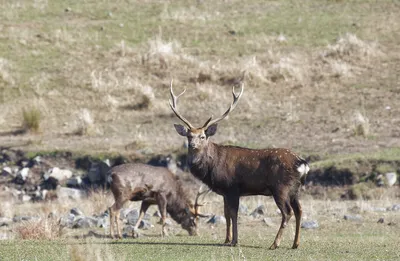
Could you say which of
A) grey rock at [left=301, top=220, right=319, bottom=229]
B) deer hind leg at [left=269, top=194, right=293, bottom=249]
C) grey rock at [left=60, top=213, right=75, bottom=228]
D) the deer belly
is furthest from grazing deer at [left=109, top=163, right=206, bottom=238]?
deer hind leg at [left=269, top=194, right=293, bottom=249]

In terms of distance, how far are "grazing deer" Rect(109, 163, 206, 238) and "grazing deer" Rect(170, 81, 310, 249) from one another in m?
3.31

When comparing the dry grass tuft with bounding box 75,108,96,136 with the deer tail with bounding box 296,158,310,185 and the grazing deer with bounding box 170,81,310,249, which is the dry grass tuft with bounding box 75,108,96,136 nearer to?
the grazing deer with bounding box 170,81,310,249

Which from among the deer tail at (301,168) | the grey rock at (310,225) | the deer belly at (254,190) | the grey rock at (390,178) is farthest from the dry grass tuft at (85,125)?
the deer tail at (301,168)

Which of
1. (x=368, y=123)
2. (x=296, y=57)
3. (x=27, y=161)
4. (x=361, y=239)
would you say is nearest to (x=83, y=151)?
(x=27, y=161)

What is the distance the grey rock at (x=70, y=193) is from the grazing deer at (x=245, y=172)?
12132 mm

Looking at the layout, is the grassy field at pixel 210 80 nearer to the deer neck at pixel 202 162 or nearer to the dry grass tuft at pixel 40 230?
the dry grass tuft at pixel 40 230

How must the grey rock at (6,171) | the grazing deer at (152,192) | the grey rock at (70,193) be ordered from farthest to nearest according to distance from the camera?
1. the grey rock at (6,171)
2. the grey rock at (70,193)
3. the grazing deer at (152,192)

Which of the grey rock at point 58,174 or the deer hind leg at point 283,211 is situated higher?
the deer hind leg at point 283,211

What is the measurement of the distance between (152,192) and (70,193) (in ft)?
28.9

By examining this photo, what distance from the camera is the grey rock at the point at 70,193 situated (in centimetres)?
2875

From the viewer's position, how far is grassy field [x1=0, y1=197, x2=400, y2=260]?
598 inches

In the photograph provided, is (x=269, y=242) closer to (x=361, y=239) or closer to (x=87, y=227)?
(x=361, y=239)

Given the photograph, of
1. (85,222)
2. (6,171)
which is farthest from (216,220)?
(6,171)

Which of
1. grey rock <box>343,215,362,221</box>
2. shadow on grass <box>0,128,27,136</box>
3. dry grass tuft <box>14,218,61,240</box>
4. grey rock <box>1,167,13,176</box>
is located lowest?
grey rock <box>1,167,13,176</box>
